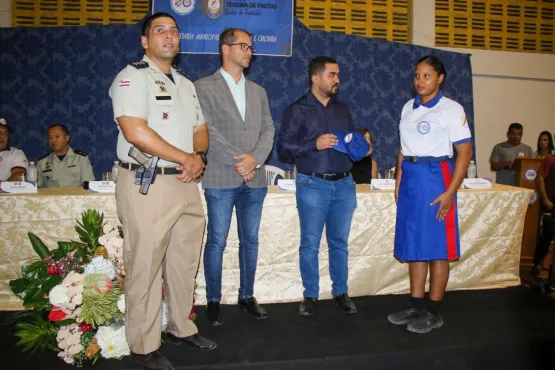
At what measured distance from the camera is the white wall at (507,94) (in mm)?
6770

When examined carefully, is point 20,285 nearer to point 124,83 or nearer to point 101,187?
point 101,187

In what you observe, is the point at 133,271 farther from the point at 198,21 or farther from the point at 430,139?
the point at 198,21

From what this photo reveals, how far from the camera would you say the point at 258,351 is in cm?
223

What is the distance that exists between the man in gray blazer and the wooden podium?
9.91ft

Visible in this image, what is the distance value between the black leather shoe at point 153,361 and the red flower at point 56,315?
427 mm

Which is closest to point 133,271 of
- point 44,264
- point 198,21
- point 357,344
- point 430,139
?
point 44,264

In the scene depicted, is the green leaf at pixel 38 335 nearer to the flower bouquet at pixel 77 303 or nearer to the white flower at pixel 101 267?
the flower bouquet at pixel 77 303

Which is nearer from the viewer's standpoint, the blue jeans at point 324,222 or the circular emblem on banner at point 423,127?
the circular emblem on banner at point 423,127

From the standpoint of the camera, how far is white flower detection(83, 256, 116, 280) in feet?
7.23

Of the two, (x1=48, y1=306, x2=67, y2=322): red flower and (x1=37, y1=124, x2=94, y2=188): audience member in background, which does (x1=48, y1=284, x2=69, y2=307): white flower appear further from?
(x1=37, y1=124, x2=94, y2=188): audience member in background

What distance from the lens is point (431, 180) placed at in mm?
2486

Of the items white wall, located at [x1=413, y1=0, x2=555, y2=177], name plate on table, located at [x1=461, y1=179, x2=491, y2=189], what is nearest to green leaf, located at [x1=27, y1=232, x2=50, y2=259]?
name plate on table, located at [x1=461, y1=179, x2=491, y2=189]

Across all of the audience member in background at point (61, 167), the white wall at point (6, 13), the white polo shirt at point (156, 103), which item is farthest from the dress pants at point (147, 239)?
the white wall at point (6, 13)

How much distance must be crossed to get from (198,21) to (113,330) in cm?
368
